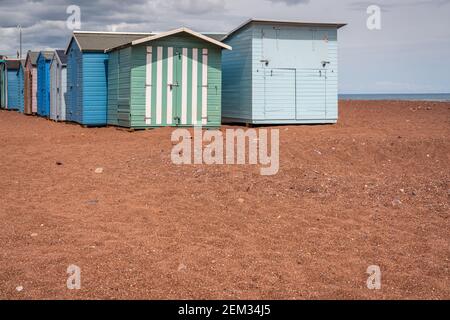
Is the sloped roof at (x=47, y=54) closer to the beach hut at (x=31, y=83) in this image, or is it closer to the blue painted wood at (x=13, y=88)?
the beach hut at (x=31, y=83)

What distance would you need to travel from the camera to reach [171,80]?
1725 centimetres

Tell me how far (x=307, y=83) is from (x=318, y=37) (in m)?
1.45

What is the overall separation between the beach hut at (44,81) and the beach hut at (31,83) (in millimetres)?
1136

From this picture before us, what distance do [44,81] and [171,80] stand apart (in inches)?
472

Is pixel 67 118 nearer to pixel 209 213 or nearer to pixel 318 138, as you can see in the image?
pixel 318 138

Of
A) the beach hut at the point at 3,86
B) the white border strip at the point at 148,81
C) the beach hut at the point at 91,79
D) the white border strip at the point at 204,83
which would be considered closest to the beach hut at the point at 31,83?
the beach hut at the point at 3,86

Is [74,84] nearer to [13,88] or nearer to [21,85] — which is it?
[21,85]

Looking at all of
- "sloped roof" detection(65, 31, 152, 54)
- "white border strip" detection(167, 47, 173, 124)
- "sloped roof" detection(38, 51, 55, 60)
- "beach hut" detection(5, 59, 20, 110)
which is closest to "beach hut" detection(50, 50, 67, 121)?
"sloped roof" detection(38, 51, 55, 60)

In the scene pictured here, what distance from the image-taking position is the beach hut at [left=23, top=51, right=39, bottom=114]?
29625 mm

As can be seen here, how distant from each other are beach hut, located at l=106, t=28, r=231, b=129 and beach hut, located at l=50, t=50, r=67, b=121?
21.0ft

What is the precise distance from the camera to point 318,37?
18.2m
